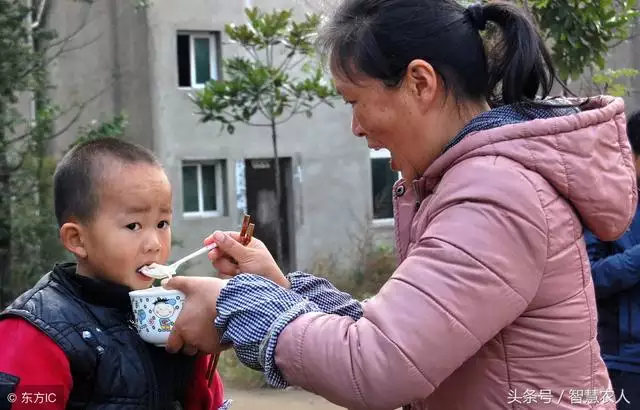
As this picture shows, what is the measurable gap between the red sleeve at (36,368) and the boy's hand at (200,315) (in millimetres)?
324

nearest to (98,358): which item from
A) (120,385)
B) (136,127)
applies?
(120,385)

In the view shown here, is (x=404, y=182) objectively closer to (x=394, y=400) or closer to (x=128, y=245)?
(x=394, y=400)

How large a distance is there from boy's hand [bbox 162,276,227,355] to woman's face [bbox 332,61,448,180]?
409 millimetres

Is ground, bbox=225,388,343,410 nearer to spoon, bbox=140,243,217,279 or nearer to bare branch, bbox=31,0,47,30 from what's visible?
bare branch, bbox=31,0,47,30

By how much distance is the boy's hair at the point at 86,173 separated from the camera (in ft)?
6.79

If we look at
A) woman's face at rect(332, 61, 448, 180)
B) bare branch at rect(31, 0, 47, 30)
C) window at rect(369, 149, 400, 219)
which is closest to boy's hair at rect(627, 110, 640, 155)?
woman's face at rect(332, 61, 448, 180)

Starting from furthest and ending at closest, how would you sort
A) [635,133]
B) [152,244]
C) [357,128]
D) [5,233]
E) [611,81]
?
1. [5,233]
2. [611,81]
3. [635,133]
4. [152,244]
5. [357,128]

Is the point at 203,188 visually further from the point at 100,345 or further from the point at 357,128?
the point at 357,128

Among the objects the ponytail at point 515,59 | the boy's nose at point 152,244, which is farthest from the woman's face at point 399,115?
the boy's nose at point 152,244

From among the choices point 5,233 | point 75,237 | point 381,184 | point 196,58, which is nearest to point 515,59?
point 75,237

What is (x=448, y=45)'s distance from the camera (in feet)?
5.10

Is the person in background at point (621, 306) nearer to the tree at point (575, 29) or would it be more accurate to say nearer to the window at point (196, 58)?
the tree at point (575, 29)

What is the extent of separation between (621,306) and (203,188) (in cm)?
1023

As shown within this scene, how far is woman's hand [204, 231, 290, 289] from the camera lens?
1.68 meters
